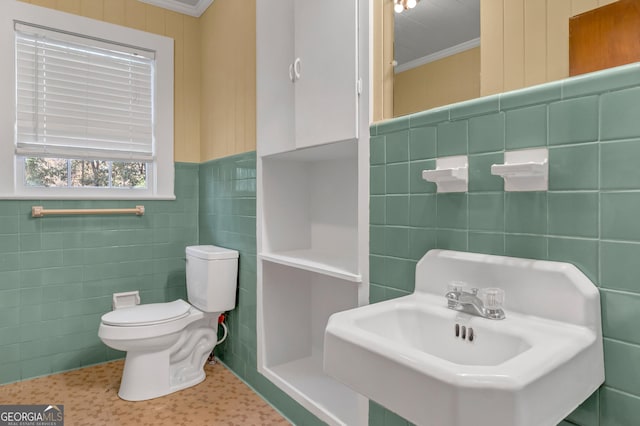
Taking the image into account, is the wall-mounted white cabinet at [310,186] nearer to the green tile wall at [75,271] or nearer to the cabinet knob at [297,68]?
the cabinet knob at [297,68]

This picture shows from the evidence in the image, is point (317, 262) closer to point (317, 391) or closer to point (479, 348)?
point (317, 391)

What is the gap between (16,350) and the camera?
2275 mm

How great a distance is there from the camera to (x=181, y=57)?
9.20 feet

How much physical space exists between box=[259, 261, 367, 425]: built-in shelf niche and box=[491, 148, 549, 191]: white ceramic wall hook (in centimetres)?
114

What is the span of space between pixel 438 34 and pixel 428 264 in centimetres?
80

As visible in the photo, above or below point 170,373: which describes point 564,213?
above

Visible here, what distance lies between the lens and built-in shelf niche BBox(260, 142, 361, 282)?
79.0 inches


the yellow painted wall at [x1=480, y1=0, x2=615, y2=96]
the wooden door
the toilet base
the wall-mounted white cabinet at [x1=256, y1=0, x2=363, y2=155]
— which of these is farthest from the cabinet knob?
the toilet base

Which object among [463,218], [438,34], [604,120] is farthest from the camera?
[438,34]

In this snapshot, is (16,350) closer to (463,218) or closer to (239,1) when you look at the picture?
(239,1)

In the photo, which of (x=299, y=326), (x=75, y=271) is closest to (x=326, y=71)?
(x=299, y=326)

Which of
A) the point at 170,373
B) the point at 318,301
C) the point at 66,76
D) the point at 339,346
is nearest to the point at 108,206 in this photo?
the point at 66,76

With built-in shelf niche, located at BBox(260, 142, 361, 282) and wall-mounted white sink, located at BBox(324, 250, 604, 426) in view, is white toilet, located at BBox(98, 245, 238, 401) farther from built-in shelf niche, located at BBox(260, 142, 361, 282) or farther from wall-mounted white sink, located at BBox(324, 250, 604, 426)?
wall-mounted white sink, located at BBox(324, 250, 604, 426)

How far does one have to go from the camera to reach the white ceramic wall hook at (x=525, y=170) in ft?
3.11
